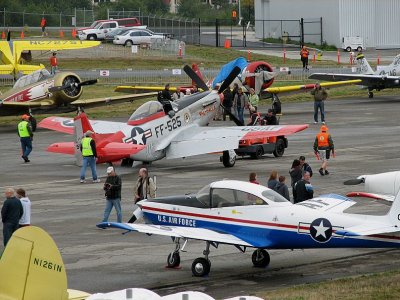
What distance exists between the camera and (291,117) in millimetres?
41438

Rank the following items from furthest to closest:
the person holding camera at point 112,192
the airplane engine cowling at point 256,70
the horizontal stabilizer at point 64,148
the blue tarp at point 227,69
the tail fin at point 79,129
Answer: the airplane engine cowling at point 256,70 → the blue tarp at point 227,69 → the horizontal stabilizer at point 64,148 → the tail fin at point 79,129 → the person holding camera at point 112,192

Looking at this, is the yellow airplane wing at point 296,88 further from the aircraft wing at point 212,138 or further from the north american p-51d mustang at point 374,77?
the aircraft wing at point 212,138

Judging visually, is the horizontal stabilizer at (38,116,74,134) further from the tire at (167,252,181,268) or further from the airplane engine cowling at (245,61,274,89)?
the tire at (167,252,181,268)

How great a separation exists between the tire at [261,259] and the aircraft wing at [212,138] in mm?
10442

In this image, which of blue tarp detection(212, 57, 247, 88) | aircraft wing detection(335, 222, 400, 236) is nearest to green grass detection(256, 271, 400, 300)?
aircraft wing detection(335, 222, 400, 236)

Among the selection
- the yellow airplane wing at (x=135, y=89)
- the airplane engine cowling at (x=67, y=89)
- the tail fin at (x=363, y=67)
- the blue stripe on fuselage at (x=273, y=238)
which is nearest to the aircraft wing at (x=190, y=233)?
the blue stripe on fuselage at (x=273, y=238)

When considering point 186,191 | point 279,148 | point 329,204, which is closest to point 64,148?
point 186,191

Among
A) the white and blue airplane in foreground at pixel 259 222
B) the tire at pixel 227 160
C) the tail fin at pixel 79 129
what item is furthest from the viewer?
the tire at pixel 227 160

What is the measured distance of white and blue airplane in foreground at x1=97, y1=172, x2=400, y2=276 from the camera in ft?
54.6

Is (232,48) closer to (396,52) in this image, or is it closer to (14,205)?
(396,52)

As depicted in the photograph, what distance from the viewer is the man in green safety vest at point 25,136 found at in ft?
104

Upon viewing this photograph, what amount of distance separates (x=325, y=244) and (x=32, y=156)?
59.1 feet

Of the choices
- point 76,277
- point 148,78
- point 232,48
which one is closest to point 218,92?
point 76,277

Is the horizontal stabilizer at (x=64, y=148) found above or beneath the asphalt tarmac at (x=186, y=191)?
above
